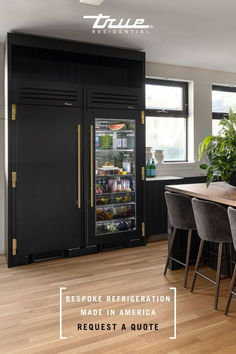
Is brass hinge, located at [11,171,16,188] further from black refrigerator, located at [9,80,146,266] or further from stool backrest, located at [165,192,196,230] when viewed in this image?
stool backrest, located at [165,192,196,230]

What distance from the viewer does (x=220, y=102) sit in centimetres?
556

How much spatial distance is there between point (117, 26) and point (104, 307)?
2.87 meters

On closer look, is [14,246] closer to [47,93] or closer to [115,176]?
[115,176]

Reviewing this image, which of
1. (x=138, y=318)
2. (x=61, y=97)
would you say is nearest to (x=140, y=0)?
(x=61, y=97)

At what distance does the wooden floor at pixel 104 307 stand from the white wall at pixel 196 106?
5.72ft

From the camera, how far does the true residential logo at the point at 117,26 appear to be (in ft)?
10.7

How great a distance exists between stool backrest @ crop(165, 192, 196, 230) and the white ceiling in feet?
5.88

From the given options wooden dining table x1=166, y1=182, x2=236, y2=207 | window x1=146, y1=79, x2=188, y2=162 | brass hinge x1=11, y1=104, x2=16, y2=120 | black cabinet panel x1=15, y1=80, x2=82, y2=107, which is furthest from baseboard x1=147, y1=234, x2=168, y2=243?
brass hinge x1=11, y1=104, x2=16, y2=120

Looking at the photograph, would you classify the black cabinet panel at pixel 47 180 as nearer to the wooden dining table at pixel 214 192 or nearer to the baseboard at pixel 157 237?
the baseboard at pixel 157 237

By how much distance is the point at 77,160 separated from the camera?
153 inches

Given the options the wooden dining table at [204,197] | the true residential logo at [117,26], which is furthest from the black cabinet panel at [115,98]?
the wooden dining table at [204,197]

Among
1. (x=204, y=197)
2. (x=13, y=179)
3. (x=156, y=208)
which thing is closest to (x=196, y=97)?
(x=156, y=208)

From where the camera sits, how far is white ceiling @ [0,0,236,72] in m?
2.92

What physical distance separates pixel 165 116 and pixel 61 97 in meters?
1.93
